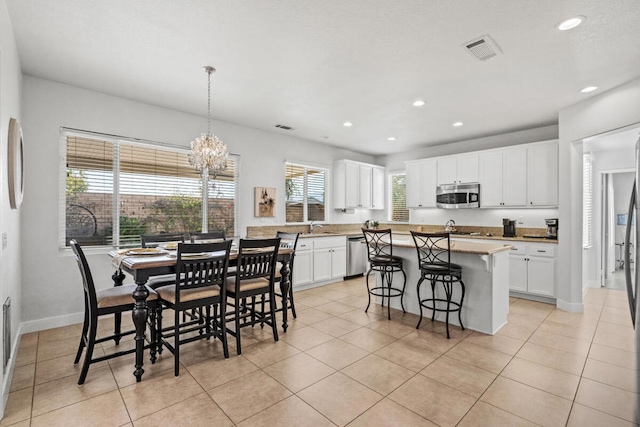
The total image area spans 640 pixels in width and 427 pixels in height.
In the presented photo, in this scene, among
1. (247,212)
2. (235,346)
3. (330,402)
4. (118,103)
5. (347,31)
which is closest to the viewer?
(330,402)

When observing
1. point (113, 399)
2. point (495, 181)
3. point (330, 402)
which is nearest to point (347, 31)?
point (330, 402)

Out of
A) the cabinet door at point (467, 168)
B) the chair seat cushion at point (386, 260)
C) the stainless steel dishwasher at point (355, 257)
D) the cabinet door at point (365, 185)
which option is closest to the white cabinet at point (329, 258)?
the stainless steel dishwasher at point (355, 257)

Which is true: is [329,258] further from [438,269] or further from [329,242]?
[438,269]

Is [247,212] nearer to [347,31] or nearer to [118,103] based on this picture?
[118,103]

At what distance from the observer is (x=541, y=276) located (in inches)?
183

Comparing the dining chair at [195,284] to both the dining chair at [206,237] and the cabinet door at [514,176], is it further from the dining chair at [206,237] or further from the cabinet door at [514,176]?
the cabinet door at [514,176]

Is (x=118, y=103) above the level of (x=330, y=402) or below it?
above

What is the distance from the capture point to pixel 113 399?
7.23 feet

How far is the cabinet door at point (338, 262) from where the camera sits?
5.91m

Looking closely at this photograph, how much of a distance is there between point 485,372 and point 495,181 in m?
3.85

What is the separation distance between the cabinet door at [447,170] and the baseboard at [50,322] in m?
6.11

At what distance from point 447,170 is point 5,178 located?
615cm

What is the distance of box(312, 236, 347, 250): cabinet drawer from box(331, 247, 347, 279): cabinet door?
0.09 meters

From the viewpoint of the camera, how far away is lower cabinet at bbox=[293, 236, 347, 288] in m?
5.35
